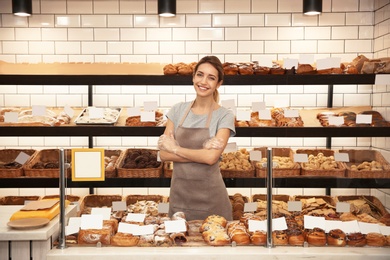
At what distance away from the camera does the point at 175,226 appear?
2.41m

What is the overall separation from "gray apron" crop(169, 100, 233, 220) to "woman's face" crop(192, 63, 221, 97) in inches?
8.4

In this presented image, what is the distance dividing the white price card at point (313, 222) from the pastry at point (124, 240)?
90cm

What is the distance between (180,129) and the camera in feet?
10.5

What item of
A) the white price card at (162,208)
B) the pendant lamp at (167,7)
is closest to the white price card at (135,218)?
the white price card at (162,208)

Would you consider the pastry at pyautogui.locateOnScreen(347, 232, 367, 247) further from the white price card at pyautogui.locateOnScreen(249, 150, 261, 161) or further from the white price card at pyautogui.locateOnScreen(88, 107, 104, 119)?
the white price card at pyautogui.locateOnScreen(88, 107, 104, 119)

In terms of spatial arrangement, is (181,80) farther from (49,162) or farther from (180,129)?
(49,162)

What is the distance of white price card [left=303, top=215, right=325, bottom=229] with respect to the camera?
2.41 metres

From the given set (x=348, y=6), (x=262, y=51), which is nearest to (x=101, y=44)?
(x=262, y=51)

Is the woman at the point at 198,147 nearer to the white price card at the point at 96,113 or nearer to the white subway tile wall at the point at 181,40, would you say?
the white price card at the point at 96,113

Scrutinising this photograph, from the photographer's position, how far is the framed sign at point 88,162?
7.91 ft

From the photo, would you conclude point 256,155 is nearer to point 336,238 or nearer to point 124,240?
point 336,238

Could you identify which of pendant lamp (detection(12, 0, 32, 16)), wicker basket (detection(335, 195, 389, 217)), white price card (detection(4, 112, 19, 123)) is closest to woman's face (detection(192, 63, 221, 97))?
wicker basket (detection(335, 195, 389, 217))

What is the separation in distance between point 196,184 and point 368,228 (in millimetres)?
1179

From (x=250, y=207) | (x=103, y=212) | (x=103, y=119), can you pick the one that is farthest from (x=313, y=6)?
(x=103, y=212)
